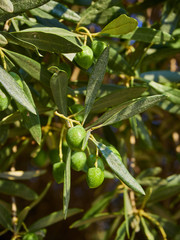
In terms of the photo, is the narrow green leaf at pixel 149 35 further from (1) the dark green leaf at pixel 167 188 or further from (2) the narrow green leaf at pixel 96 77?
(1) the dark green leaf at pixel 167 188

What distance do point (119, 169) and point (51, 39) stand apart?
336 mm

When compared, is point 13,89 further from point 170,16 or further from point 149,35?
point 170,16

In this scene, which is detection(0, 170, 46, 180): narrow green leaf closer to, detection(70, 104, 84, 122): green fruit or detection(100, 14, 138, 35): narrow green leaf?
detection(70, 104, 84, 122): green fruit

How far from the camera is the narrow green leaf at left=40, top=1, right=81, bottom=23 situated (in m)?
0.95

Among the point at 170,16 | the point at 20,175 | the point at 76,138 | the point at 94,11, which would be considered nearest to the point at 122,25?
the point at 94,11

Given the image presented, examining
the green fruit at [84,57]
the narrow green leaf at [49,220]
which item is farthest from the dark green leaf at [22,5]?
the narrow green leaf at [49,220]

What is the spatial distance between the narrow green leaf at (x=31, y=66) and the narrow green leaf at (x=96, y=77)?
0.11 metres

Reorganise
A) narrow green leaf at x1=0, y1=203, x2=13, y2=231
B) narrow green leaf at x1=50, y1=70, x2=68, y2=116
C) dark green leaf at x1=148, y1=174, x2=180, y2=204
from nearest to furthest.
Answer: narrow green leaf at x1=50, y1=70, x2=68, y2=116 < narrow green leaf at x1=0, y1=203, x2=13, y2=231 < dark green leaf at x1=148, y1=174, x2=180, y2=204

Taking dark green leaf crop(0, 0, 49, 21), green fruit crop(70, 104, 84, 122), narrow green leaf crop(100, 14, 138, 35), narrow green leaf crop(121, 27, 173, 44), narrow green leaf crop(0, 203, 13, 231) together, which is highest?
dark green leaf crop(0, 0, 49, 21)

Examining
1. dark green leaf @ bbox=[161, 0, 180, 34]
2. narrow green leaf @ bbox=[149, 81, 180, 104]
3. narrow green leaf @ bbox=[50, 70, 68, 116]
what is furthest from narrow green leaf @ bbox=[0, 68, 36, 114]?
dark green leaf @ bbox=[161, 0, 180, 34]

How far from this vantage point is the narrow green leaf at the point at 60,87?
80 centimetres

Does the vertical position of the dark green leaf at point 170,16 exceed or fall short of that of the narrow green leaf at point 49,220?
it exceeds it

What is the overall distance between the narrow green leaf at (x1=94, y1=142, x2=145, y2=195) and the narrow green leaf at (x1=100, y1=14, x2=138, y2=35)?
11.1 inches

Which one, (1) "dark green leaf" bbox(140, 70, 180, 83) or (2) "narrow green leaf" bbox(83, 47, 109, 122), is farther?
(1) "dark green leaf" bbox(140, 70, 180, 83)
